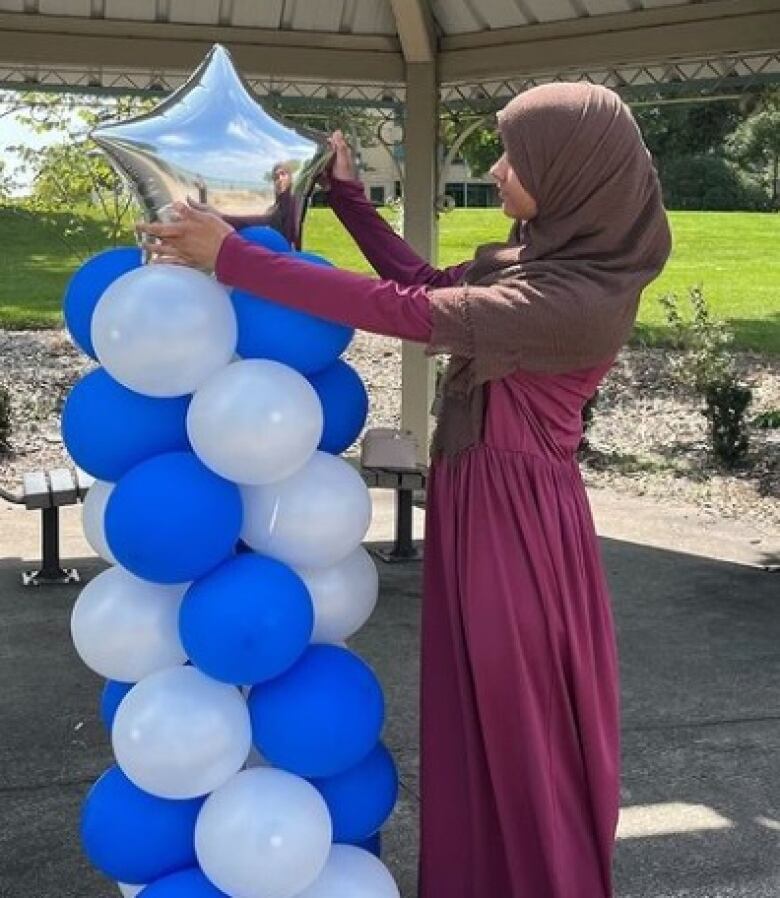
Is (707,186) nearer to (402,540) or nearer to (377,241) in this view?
(402,540)

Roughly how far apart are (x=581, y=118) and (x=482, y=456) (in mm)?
666

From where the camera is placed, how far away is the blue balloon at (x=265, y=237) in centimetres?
240

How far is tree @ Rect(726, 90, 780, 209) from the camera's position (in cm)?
2739

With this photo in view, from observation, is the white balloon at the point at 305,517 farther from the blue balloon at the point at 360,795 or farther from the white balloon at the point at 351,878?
the white balloon at the point at 351,878

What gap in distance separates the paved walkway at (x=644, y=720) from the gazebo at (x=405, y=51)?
2210 mm

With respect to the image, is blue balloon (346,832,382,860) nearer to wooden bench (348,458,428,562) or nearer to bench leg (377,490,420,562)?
wooden bench (348,458,428,562)

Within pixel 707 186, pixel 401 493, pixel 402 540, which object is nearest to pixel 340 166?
pixel 401 493

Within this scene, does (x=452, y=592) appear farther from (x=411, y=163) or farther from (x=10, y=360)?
(x=10, y=360)

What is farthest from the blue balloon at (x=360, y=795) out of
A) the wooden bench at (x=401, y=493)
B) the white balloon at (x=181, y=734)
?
the wooden bench at (x=401, y=493)

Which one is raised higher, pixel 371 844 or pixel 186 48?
pixel 186 48

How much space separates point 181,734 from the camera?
7.52 ft

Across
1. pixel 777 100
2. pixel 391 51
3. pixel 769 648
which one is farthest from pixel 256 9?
pixel 777 100

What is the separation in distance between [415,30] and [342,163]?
4.41 metres

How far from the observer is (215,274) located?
7.71 ft
